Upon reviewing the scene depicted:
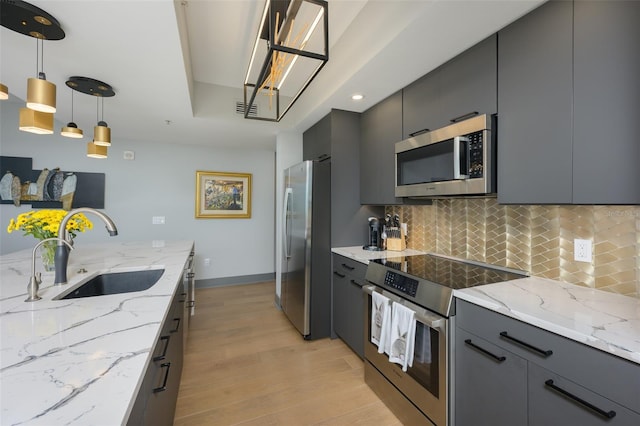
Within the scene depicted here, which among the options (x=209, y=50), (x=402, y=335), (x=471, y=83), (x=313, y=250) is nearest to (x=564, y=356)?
(x=402, y=335)

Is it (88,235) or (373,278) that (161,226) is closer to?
(88,235)

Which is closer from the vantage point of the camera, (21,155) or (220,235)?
(21,155)

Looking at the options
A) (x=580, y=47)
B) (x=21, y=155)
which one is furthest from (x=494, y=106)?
(x=21, y=155)

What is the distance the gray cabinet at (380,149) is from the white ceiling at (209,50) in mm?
122

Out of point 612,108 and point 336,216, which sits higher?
point 612,108

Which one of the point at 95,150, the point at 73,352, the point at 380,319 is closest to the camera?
the point at 73,352

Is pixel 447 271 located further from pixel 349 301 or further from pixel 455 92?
pixel 455 92

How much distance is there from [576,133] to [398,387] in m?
1.66

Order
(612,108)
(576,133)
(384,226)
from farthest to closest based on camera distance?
(384,226) < (576,133) < (612,108)

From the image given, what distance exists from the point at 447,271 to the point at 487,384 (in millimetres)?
665

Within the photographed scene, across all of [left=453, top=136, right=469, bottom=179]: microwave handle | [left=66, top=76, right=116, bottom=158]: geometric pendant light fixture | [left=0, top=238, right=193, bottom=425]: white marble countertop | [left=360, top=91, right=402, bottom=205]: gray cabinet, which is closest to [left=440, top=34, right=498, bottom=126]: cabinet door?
[left=453, top=136, right=469, bottom=179]: microwave handle

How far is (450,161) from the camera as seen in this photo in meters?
1.79

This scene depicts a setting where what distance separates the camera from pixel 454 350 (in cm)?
141

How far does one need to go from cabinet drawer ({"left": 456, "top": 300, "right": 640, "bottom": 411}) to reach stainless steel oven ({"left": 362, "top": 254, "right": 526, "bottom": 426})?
0.59ft
